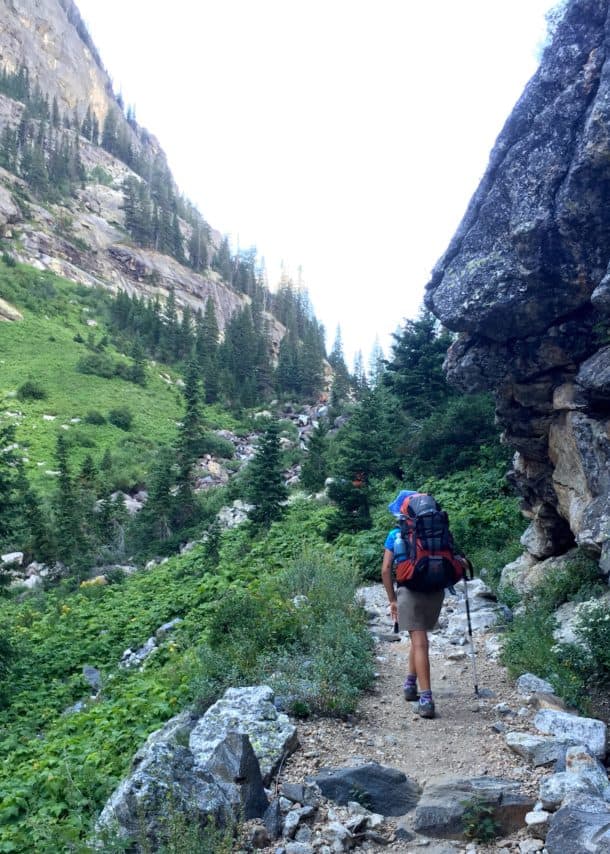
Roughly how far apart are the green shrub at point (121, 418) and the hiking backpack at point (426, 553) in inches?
1313

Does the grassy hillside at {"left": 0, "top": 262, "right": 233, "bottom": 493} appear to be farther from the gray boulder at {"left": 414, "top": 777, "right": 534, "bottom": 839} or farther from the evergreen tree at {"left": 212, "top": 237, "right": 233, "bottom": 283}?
the evergreen tree at {"left": 212, "top": 237, "right": 233, "bottom": 283}

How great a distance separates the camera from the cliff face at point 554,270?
6.88 m

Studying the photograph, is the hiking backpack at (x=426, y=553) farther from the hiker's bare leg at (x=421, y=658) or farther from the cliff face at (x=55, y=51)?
the cliff face at (x=55, y=51)

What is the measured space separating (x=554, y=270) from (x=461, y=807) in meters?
6.18

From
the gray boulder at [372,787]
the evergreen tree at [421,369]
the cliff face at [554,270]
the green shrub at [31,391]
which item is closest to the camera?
the gray boulder at [372,787]

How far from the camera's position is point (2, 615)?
572 inches

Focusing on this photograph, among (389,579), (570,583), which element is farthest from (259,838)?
(570,583)

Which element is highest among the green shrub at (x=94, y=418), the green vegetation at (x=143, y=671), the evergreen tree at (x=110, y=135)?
the evergreen tree at (x=110, y=135)

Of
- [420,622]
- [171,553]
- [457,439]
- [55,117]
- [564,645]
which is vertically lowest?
[564,645]

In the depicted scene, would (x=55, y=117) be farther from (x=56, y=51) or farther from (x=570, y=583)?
(x=570, y=583)

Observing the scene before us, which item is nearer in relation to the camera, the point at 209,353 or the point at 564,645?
the point at 564,645

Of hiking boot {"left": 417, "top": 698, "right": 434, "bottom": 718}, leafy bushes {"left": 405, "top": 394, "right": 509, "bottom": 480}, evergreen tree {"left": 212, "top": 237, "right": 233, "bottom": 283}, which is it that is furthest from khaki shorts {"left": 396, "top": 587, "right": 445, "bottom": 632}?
evergreen tree {"left": 212, "top": 237, "right": 233, "bottom": 283}

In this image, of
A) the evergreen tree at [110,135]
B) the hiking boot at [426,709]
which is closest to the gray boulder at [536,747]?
the hiking boot at [426,709]

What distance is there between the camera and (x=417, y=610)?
17.6ft
